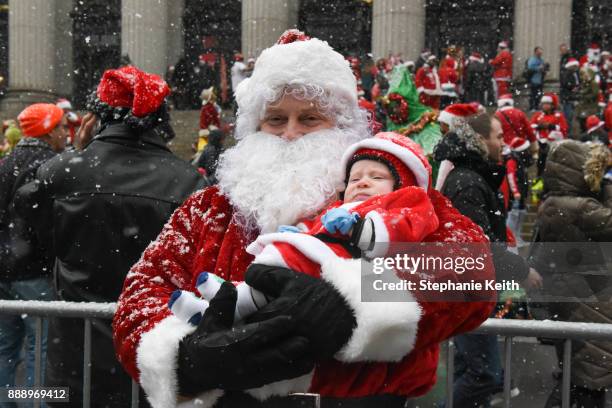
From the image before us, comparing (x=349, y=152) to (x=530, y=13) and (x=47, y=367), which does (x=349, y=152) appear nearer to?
(x=47, y=367)

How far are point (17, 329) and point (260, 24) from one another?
20010 mm

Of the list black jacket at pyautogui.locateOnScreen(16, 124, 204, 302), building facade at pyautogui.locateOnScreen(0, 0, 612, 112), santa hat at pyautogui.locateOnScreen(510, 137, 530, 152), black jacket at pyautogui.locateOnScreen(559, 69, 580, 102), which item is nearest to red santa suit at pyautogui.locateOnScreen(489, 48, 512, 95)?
black jacket at pyautogui.locateOnScreen(559, 69, 580, 102)

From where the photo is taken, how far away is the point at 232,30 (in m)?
29.2

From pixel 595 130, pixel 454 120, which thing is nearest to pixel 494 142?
pixel 454 120

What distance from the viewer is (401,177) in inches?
86.5

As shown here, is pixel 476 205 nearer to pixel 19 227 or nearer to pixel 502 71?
pixel 19 227

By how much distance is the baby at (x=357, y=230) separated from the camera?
193cm

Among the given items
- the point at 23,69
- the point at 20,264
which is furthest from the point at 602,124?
the point at 23,69

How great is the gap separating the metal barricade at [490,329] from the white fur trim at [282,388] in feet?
3.81

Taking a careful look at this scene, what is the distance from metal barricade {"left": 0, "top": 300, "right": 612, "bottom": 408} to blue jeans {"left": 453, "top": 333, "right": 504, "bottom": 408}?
161 cm

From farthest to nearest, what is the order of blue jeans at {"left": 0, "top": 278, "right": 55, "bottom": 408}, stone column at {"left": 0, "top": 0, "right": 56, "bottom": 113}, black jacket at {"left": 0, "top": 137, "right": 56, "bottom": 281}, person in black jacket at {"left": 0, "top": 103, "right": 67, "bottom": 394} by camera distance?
stone column at {"left": 0, "top": 0, "right": 56, "bottom": 113} < blue jeans at {"left": 0, "top": 278, "right": 55, "bottom": 408} < person in black jacket at {"left": 0, "top": 103, "right": 67, "bottom": 394} < black jacket at {"left": 0, "top": 137, "right": 56, "bottom": 281}

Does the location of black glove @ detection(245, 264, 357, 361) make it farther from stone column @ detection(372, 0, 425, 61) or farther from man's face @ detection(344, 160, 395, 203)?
stone column @ detection(372, 0, 425, 61)

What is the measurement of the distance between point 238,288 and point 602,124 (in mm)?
14502

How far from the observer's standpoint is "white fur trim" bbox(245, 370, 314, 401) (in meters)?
1.99
